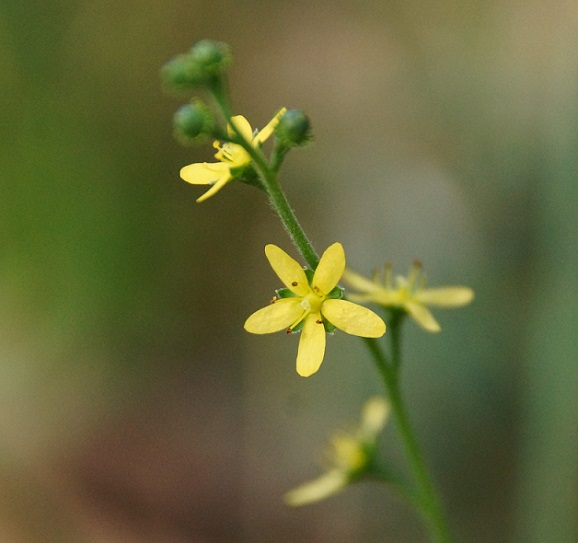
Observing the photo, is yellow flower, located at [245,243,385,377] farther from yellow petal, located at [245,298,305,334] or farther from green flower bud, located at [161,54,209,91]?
green flower bud, located at [161,54,209,91]

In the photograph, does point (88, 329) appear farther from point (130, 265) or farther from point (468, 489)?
point (468, 489)

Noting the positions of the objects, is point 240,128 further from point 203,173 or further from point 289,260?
point 289,260

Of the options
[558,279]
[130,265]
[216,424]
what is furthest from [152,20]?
[558,279]

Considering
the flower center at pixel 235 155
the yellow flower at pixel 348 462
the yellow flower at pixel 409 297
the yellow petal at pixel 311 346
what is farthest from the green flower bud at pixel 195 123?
the yellow flower at pixel 348 462

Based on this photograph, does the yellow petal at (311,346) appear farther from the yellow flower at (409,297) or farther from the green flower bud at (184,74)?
the green flower bud at (184,74)

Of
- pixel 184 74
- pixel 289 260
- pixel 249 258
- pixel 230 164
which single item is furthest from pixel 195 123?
pixel 249 258
